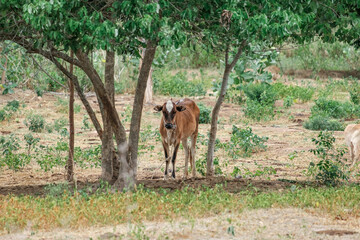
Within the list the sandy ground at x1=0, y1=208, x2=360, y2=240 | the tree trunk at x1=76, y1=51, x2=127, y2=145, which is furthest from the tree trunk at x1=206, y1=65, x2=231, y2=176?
the sandy ground at x1=0, y1=208, x2=360, y2=240

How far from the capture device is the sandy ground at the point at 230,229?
6.15 meters

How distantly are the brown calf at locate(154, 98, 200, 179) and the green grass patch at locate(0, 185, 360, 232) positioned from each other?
2051 mm

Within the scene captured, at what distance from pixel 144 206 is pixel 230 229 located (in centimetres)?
130

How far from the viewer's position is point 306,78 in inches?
1002

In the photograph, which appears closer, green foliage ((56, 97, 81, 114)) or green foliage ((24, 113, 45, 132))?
green foliage ((24, 113, 45, 132))

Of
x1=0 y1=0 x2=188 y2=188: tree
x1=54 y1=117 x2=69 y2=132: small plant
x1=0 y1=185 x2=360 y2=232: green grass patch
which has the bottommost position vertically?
x1=0 y1=185 x2=360 y2=232: green grass patch

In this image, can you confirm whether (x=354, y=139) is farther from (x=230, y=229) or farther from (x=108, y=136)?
(x=230, y=229)

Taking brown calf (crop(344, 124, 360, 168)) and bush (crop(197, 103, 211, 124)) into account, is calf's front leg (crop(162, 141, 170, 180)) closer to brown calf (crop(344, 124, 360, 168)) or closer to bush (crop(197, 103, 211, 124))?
brown calf (crop(344, 124, 360, 168))

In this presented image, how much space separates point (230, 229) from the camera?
20.6 ft

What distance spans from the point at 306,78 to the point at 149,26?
20.2 meters

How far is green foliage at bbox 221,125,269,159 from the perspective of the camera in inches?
490

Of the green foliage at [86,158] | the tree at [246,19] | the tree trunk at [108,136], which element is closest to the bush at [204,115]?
the green foliage at [86,158]

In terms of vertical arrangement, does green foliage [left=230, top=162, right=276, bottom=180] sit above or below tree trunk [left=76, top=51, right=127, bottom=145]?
below

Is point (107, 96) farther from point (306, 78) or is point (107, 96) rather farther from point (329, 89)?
point (306, 78)
